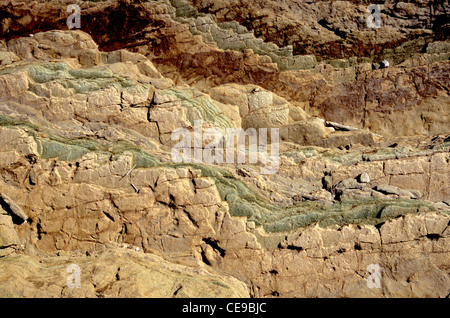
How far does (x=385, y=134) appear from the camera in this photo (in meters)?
12.4

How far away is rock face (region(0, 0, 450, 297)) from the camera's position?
30.2 ft

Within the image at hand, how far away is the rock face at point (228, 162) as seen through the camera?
922cm

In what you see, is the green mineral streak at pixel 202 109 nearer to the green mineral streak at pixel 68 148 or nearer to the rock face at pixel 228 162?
the rock face at pixel 228 162

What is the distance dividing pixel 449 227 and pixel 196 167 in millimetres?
5736

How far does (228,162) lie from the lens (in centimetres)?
1091

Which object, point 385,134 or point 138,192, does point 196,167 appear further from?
point 385,134

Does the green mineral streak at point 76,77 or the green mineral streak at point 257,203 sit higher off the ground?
the green mineral streak at point 76,77

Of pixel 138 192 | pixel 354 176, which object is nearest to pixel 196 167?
pixel 138 192

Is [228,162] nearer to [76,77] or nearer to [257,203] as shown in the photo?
[257,203]

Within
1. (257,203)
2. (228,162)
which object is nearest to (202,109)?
(228,162)

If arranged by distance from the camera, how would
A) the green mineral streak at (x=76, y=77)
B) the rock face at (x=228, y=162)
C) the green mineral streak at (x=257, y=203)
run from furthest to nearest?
the green mineral streak at (x=76, y=77) < the green mineral streak at (x=257, y=203) < the rock face at (x=228, y=162)
